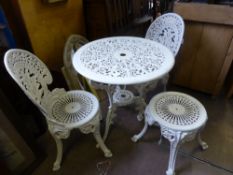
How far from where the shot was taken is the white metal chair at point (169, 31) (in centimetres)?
158

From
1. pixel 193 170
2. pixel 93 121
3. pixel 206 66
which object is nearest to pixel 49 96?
pixel 93 121

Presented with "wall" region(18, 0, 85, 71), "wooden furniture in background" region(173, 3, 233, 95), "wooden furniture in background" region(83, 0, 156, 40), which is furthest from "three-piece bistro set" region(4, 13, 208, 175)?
"wooden furniture in background" region(83, 0, 156, 40)

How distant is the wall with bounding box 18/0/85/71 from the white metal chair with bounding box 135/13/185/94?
85 cm

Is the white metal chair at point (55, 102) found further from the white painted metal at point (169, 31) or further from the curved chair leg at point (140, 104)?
the white painted metal at point (169, 31)

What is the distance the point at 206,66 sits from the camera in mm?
1901

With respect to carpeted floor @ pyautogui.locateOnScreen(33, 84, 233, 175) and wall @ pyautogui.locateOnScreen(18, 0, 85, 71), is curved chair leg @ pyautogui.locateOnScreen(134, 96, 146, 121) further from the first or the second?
wall @ pyautogui.locateOnScreen(18, 0, 85, 71)

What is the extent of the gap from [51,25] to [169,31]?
1.13 meters

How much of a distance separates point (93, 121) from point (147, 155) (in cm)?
Answer: 58

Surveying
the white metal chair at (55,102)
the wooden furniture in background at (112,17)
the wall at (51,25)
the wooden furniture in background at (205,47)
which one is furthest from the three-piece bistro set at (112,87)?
the wooden furniture in background at (112,17)

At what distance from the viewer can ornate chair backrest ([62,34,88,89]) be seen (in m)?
1.71

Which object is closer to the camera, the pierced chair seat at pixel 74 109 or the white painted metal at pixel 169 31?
the pierced chair seat at pixel 74 109

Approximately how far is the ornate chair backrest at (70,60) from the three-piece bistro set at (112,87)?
12.1 inches

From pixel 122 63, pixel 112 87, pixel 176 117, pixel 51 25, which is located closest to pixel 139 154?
pixel 176 117

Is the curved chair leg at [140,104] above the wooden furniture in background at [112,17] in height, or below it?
below
